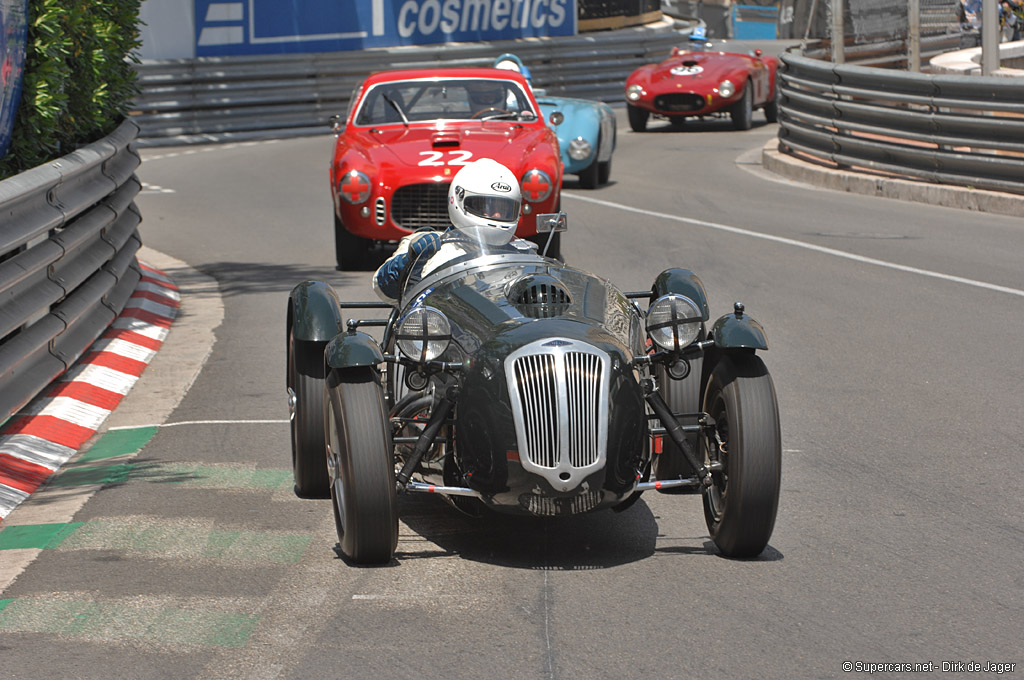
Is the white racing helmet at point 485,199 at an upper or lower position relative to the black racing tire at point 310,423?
upper

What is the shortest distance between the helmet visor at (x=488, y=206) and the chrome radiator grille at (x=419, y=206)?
5.43 m

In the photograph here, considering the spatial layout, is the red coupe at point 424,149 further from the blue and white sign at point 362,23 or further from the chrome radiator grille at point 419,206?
the blue and white sign at point 362,23

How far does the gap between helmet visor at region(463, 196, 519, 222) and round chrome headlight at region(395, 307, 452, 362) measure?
4.11ft

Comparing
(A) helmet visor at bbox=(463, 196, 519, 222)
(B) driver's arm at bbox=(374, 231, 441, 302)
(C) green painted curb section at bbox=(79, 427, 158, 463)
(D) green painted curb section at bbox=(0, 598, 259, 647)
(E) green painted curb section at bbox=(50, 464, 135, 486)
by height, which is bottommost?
(C) green painted curb section at bbox=(79, 427, 158, 463)

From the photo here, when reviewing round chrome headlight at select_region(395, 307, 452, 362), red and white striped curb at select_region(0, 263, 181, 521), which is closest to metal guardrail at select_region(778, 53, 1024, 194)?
red and white striped curb at select_region(0, 263, 181, 521)

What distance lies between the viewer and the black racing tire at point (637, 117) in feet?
82.1

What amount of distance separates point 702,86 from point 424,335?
Result: 63.7 feet

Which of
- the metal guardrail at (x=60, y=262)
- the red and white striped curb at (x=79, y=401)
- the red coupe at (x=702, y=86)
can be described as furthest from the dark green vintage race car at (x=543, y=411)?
the red coupe at (x=702, y=86)

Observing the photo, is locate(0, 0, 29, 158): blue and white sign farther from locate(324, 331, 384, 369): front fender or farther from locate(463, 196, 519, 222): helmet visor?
locate(324, 331, 384, 369): front fender

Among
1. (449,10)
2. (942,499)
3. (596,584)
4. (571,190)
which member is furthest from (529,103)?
(449,10)

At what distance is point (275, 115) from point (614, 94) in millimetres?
7903

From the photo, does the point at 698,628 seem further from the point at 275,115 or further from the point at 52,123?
the point at 275,115

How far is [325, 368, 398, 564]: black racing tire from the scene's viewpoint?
484 cm

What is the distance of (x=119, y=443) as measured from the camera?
7.08 meters
